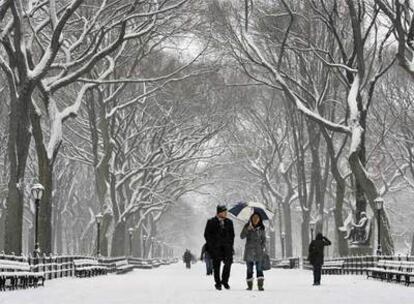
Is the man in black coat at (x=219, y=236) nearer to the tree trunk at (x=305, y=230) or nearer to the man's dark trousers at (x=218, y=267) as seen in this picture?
the man's dark trousers at (x=218, y=267)

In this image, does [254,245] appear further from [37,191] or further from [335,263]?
[335,263]

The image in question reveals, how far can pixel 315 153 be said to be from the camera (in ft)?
124

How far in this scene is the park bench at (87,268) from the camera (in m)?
27.0

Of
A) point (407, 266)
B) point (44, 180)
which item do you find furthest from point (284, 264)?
point (407, 266)

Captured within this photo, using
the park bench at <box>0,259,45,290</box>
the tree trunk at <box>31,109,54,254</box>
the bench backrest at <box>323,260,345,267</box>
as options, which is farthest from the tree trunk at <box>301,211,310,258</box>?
the park bench at <box>0,259,45,290</box>

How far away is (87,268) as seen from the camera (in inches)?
1100

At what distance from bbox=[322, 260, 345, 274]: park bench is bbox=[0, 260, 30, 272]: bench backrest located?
1658 cm

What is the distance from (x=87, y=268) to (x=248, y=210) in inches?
218

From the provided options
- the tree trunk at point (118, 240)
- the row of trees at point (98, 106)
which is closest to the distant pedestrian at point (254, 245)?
the row of trees at point (98, 106)

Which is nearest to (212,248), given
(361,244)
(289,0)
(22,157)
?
(22,157)

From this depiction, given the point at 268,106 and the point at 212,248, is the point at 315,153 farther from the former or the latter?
the point at 212,248

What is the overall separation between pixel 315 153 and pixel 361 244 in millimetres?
7548

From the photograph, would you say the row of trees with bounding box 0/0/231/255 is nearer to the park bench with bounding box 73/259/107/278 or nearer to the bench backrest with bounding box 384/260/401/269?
the park bench with bounding box 73/259/107/278

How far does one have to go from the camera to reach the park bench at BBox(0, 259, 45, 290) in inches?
657
